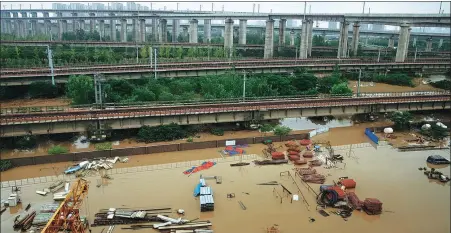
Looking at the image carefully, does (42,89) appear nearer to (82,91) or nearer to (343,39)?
(82,91)

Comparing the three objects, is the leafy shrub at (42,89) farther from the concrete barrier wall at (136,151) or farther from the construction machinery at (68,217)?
the construction machinery at (68,217)

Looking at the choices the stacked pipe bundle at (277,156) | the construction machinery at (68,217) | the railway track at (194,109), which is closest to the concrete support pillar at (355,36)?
the railway track at (194,109)

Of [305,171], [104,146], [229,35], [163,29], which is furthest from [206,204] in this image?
[163,29]

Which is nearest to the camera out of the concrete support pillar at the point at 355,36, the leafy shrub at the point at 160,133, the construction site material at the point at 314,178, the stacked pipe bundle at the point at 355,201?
the stacked pipe bundle at the point at 355,201

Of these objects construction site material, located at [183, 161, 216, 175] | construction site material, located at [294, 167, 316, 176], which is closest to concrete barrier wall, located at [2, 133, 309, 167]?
construction site material, located at [183, 161, 216, 175]

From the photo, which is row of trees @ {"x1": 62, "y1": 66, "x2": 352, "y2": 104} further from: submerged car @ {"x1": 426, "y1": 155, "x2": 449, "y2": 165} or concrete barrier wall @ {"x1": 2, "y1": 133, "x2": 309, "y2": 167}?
submerged car @ {"x1": 426, "y1": 155, "x2": 449, "y2": 165}

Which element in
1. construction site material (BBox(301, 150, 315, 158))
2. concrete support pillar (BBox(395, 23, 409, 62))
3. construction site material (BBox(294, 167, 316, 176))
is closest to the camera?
construction site material (BBox(294, 167, 316, 176))

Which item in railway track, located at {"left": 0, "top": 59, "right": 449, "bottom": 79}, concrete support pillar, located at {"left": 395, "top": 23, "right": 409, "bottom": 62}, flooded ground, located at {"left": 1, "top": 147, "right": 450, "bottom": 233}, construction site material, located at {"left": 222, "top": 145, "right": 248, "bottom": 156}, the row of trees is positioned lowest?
flooded ground, located at {"left": 1, "top": 147, "right": 450, "bottom": 233}
